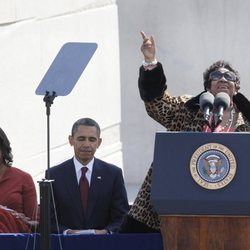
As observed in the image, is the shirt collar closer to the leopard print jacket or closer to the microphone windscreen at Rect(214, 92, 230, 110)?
the leopard print jacket

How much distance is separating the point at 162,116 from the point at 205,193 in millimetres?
914

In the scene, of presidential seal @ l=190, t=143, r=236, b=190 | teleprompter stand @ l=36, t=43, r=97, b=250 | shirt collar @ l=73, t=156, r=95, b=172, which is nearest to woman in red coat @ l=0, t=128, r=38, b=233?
shirt collar @ l=73, t=156, r=95, b=172

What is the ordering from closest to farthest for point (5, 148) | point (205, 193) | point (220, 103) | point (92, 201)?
point (205, 193), point (220, 103), point (92, 201), point (5, 148)

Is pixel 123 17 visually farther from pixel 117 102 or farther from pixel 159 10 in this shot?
pixel 117 102

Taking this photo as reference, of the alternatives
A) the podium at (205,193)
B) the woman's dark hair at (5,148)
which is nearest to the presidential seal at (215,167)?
the podium at (205,193)

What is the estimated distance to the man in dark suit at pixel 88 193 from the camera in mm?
7859

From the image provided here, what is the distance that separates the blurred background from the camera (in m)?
10.6

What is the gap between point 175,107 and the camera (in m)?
7.38

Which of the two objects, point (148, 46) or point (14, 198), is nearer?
point (148, 46)

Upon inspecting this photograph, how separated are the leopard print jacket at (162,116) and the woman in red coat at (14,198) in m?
0.70

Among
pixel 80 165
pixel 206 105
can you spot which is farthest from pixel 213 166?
pixel 80 165

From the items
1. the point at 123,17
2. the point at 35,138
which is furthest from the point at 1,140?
the point at 123,17

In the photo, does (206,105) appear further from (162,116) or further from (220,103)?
(162,116)

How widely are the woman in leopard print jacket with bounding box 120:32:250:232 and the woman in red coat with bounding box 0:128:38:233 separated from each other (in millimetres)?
678
